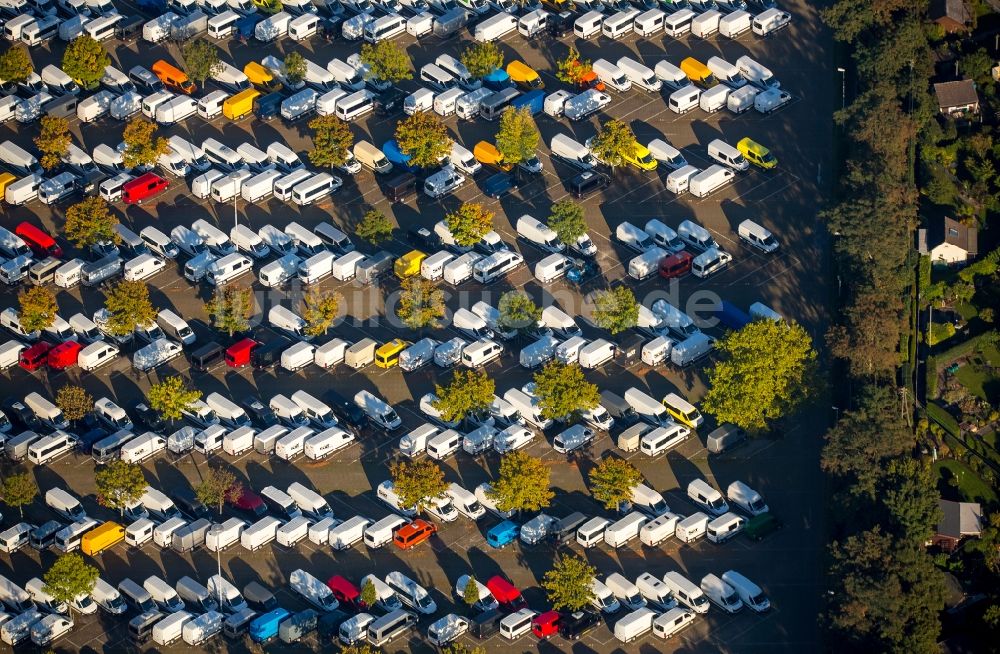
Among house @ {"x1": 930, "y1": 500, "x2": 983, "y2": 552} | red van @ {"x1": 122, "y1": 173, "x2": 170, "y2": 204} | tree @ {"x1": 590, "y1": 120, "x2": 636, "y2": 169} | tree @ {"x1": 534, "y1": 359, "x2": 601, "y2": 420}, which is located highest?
red van @ {"x1": 122, "y1": 173, "x2": 170, "y2": 204}

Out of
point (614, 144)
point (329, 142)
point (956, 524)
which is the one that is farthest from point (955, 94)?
point (329, 142)

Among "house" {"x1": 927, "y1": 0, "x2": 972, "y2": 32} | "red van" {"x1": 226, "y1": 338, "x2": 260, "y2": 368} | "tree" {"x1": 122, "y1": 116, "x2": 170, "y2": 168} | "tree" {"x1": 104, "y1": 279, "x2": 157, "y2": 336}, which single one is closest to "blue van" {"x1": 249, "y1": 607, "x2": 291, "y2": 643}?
"red van" {"x1": 226, "y1": 338, "x2": 260, "y2": 368}

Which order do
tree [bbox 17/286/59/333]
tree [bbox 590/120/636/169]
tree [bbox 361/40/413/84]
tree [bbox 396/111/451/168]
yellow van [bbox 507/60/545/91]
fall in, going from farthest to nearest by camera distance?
yellow van [bbox 507/60/545/91] → tree [bbox 361/40/413/84] → tree [bbox 590/120/636/169] → tree [bbox 396/111/451/168] → tree [bbox 17/286/59/333]

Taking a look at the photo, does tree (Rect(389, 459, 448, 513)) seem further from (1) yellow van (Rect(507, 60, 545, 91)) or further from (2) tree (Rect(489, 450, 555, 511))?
(1) yellow van (Rect(507, 60, 545, 91))

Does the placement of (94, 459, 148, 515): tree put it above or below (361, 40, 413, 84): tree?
below

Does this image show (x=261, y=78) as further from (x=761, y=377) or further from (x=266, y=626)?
(x=266, y=626)

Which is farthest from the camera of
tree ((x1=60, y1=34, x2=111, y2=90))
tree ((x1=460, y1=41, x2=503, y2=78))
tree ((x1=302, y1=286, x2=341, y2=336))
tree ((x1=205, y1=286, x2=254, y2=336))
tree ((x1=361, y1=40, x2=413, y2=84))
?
tree ((x1=60, y1=34, x2=111, y2=90))

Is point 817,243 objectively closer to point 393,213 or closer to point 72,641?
point 393,213
